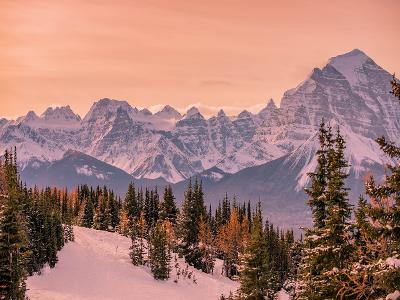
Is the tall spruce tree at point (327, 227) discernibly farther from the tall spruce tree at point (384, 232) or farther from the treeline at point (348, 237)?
the tall spruce tree at point (384, 232)

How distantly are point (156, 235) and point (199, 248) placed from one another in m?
26.1

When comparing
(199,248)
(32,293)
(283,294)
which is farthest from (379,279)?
(283,294)

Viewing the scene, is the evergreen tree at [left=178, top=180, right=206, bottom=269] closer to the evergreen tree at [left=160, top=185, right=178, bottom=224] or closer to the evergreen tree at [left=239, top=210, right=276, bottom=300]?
the evergreen tree at [left=160, top=185, right=178, bottom=224]

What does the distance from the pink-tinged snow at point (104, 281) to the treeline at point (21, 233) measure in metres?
2.45

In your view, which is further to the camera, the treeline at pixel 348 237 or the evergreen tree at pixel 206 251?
the evergreen tree at pixel 206 251

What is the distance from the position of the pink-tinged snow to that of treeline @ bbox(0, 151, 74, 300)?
245cm

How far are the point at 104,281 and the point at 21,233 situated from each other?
34858mm

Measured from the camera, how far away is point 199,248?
112 metres

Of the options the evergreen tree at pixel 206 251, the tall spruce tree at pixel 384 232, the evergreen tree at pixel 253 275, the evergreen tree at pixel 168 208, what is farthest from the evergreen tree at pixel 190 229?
the tall spruce tree at pixel 384 232

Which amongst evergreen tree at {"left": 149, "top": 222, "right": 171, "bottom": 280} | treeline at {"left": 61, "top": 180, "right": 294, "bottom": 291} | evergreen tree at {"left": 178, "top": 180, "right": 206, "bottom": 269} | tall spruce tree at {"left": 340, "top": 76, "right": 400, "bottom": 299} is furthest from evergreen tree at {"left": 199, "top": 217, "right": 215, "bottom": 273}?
tall spruce tree at {"left": 340, "top": 76, "right": 400, "bottom": 299}

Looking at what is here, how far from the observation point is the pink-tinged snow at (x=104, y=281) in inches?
2677

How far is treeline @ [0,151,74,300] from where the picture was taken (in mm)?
43312

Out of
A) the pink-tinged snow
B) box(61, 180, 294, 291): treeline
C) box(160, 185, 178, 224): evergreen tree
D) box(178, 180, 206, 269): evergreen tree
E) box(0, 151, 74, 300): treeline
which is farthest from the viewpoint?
box(160, 185, 178, 224): evergreen tree

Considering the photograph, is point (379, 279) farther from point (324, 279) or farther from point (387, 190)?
point (324, 279)
